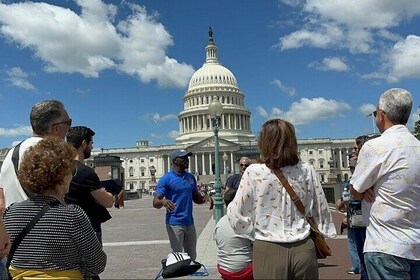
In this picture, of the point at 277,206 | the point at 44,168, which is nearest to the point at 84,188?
the point at 44,168

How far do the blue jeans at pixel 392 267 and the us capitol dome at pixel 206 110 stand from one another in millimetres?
119712

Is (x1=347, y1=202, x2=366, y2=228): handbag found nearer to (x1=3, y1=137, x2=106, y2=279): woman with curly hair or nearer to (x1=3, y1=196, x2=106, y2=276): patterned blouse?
(x1=3, y1=137, x2=106, y2=279): woman with curly hair

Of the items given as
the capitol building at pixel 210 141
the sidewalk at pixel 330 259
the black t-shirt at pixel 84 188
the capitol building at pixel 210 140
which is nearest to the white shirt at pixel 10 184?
the black t-shirt at pixel 84 188

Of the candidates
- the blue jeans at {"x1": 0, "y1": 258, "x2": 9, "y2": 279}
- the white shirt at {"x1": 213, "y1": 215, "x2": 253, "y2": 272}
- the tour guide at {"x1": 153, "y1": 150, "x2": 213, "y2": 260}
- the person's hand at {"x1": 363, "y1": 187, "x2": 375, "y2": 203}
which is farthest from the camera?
the tour guide at {"x1": 153, "y1": 150, "x2": 213, "y2": 260}

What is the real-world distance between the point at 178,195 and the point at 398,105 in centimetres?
434

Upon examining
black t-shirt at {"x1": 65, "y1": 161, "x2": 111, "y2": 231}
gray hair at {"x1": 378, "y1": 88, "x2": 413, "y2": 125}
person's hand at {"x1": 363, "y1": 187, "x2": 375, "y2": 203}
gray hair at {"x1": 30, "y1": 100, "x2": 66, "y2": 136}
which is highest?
gray hair at {"x1": 30, "y1": 100, "x2": 66, "y2": 136}

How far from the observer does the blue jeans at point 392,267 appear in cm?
341

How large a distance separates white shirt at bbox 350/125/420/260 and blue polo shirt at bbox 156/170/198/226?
4066mm

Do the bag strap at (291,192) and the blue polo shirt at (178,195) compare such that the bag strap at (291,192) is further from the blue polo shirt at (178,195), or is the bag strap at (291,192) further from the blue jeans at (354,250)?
the blue jeans at (354,250)

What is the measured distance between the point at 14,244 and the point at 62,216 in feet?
1.30

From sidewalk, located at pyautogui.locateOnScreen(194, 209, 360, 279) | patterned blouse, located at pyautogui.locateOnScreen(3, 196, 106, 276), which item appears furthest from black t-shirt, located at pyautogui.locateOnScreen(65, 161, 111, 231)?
sidewalk, located at pyautogui.locateOnScreen(194, 209, 360, 279)

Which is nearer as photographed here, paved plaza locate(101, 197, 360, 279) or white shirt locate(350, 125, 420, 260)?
white shirt locate(350, 125, 420, 260)

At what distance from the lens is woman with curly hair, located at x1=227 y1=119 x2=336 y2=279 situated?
137 inches

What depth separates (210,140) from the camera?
405 feet
